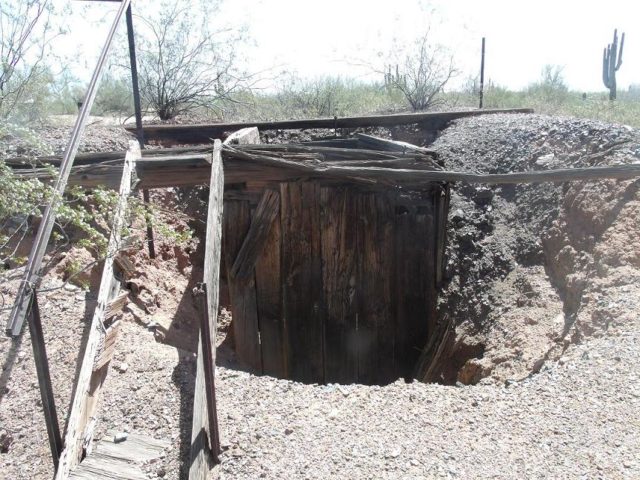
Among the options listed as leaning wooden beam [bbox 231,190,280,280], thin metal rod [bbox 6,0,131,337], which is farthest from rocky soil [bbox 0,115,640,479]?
thin metal rod [bbox 6,0,131,337]

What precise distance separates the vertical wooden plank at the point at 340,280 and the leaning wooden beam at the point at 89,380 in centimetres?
243

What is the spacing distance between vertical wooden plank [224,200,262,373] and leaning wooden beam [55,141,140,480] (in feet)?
5.91

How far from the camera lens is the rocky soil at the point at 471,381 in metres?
3.32

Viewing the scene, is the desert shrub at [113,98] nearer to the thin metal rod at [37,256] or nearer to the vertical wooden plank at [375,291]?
the vertical wooden plank at [375,291]

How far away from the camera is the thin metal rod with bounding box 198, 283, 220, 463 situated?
10.0 feet

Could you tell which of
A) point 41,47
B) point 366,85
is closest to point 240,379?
point 41,47

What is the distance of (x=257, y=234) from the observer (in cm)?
613

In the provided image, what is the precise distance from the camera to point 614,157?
5.93 metres

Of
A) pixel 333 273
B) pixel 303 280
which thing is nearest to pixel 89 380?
pixel 303 280

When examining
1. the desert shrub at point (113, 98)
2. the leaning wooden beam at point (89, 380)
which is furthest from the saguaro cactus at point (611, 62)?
the leaning wooden beam at point (89, 380)

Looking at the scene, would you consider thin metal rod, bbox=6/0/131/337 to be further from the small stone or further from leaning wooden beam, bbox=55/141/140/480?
the small stone

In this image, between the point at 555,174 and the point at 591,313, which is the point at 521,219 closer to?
the point at 555,174

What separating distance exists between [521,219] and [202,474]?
465 centimetres

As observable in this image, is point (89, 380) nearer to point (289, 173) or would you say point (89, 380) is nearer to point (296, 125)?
point (289, 173)
